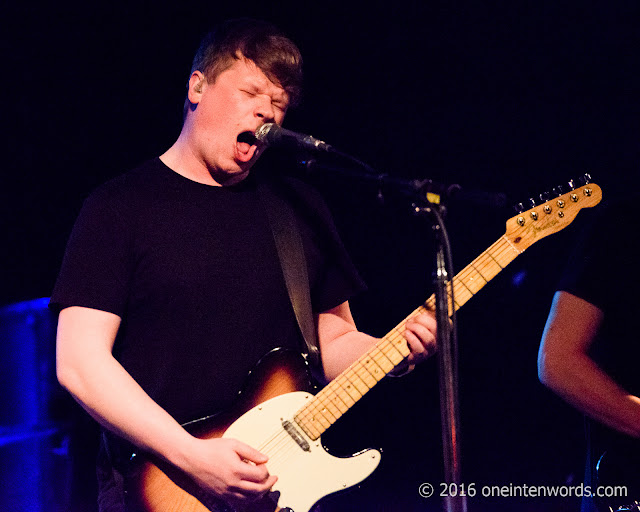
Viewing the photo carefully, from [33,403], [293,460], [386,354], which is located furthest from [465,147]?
[33,403]

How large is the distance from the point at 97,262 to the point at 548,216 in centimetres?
145

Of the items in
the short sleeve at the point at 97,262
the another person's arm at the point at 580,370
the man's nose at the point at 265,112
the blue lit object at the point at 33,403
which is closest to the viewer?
the short sleeve at the point at 97,262

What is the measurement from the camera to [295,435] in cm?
201

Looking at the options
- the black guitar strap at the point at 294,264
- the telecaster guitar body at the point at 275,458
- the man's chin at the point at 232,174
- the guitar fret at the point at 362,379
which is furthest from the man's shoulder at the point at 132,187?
the guitar fret at the point at 362,379

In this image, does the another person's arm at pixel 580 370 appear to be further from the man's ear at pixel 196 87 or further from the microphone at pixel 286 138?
the man's ear at pixel 196 87

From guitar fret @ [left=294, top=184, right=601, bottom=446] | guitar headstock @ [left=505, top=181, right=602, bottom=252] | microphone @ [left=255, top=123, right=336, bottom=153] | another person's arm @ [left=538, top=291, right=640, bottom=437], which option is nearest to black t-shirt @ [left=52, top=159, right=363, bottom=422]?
guitar fret @ [left=294, top=184, right=601, bottom=446]

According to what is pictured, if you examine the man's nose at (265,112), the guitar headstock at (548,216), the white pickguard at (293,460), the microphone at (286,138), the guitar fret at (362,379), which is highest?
the man's nose at (265,112)

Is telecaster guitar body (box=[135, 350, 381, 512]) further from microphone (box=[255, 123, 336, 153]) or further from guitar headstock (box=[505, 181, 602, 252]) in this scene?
guitar headstock (box=[505, 181, 602, 252])

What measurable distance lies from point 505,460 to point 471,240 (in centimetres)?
124

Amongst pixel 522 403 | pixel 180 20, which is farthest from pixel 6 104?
pixel 522 403

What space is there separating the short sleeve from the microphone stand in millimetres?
823

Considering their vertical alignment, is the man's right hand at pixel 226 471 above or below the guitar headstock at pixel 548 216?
below

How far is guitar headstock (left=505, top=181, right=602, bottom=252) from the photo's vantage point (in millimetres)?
2098

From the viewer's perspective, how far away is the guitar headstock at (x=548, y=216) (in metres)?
2.10
